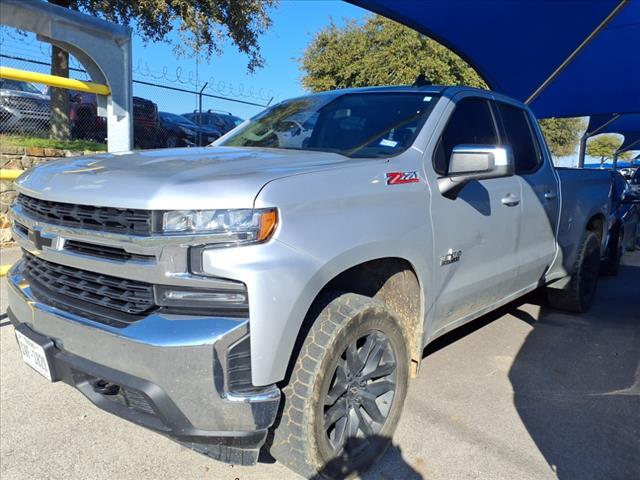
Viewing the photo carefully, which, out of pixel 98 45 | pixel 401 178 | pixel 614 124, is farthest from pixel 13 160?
pixel 614 124

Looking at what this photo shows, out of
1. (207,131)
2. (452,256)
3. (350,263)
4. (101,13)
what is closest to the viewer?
(350,263)

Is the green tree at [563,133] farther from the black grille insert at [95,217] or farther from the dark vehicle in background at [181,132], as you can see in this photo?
the black grille insert at [95,217]

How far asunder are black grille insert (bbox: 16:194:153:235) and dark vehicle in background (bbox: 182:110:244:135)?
12.2 m

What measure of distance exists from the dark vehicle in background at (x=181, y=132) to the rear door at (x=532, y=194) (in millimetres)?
9759

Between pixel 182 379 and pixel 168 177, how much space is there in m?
0.78

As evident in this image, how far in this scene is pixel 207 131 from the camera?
14109 millimetres

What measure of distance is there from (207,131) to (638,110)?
10550 mm

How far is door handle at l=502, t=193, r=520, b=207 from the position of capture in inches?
136

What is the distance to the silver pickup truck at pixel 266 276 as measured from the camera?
1885 millimetres

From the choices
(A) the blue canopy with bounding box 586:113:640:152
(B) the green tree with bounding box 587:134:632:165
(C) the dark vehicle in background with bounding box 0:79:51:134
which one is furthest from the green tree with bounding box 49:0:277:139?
(B) the green tree with bounding box 587:134:632:165

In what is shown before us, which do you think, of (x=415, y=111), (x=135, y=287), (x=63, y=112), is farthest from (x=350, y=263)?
(x=63, y=112)

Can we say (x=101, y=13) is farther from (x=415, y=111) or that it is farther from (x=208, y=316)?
(x=208, y=316)

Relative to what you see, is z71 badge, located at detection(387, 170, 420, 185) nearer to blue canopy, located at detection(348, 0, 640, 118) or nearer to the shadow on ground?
the shadow on ground

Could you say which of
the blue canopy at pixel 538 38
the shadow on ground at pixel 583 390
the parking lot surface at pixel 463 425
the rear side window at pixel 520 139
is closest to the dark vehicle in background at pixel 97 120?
the blue canopy at pixel 538 38
